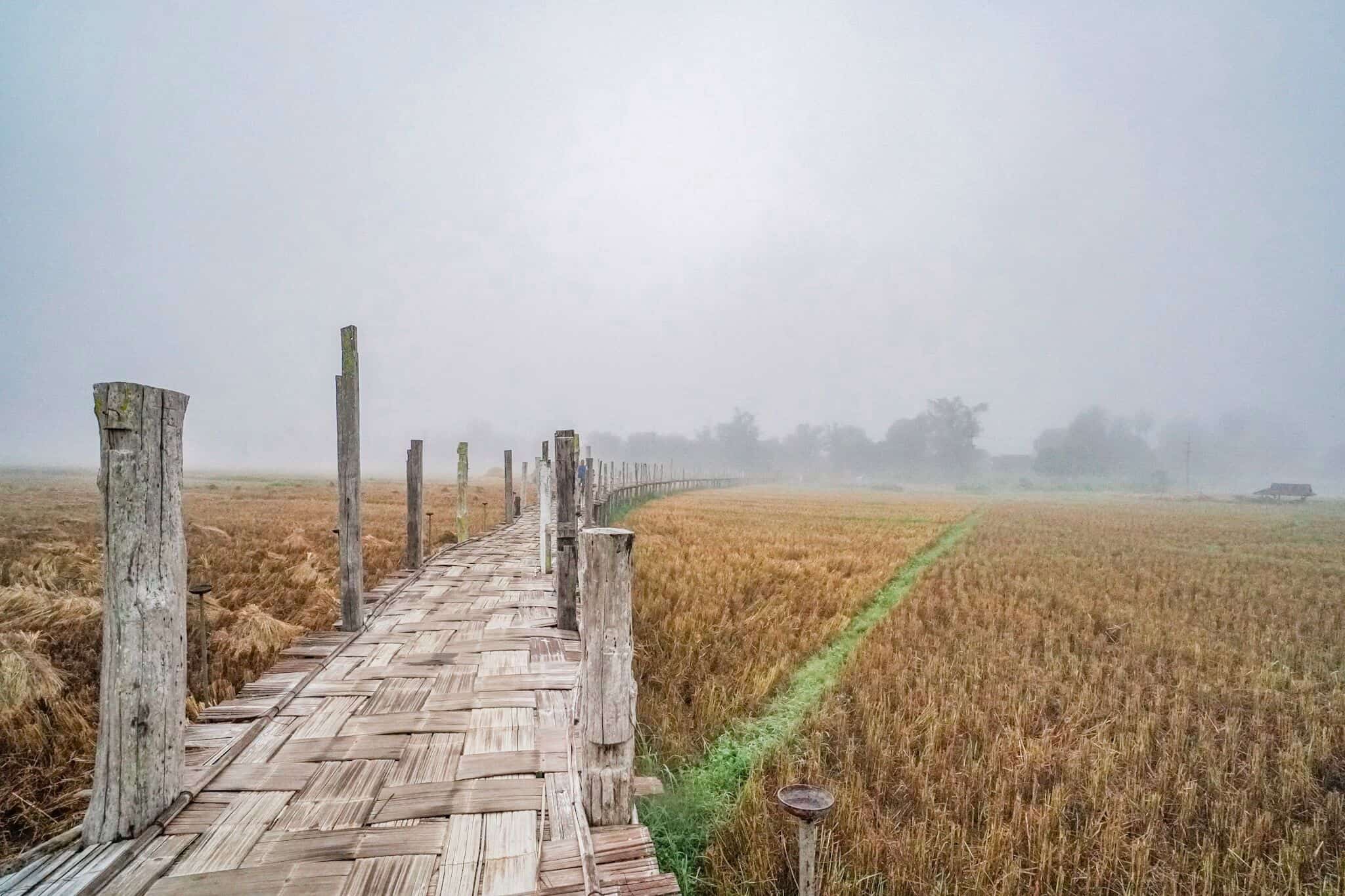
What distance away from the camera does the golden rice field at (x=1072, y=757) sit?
292cm

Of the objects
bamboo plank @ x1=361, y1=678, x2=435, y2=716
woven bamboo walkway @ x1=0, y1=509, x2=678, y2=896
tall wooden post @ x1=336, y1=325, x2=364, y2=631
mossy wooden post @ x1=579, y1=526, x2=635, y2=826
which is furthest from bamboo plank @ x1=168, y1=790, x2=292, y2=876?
tall wooden post @ x1=336, y1=325, x2=364, y2=631

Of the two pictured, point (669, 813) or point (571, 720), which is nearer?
point (669, 813)

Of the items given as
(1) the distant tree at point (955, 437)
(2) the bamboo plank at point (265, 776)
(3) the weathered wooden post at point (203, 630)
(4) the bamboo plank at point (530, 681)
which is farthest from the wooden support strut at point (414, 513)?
(1) the distant tree at point (955, 437)

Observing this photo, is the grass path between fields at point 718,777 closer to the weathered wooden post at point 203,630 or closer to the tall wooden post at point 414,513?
the weathered wooden post at point 203,630

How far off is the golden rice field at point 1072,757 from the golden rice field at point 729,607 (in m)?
0.70

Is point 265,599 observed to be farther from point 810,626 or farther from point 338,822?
point 810,626

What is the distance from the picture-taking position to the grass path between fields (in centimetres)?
328

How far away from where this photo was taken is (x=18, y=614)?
6.13 metres

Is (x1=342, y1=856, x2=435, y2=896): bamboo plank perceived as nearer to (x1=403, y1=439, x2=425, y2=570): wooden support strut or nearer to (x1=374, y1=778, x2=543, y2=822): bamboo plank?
(x1=374, y1=778, x2=543, y2=822): bamboo plank

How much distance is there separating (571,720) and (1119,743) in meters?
3.77

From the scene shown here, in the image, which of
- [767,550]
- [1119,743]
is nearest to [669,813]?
[1119,743]

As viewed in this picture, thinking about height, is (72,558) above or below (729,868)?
above

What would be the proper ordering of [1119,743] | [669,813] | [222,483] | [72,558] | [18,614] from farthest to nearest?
[222,483] < [72,558] < [18,614] < [1119,743] < [669,813]

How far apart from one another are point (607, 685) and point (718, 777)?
1.48m
